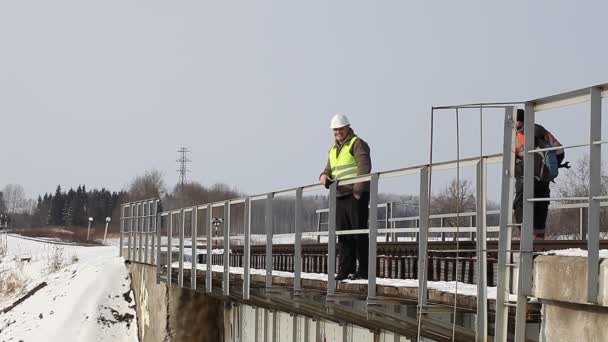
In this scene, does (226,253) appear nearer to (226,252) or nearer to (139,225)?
(226,252)

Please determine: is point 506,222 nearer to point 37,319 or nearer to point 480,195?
point 480,195

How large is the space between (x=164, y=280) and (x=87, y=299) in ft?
18.0

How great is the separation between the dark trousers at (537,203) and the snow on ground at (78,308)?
17.6 m

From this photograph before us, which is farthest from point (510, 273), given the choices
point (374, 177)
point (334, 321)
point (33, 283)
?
point (33, 283)

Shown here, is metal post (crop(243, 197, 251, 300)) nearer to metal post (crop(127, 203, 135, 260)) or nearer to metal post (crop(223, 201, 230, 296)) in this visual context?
metal post (crop(223, 201, 230, 296))

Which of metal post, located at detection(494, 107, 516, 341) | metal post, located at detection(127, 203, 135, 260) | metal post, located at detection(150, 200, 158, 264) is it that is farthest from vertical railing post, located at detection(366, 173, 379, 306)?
metal post, located at detection(127, 203, 135, 260)

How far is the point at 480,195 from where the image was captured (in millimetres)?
7875

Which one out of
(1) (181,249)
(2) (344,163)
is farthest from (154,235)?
(2) (344,163)

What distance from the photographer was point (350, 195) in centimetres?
1080

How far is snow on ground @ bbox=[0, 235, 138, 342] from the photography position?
24.9m

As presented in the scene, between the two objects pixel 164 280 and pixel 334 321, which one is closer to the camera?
pixel 334 321

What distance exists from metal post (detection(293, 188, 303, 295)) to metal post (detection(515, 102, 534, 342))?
490 centimetres

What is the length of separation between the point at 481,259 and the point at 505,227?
1.99 ft

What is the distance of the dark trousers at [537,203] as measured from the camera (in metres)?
7.66
